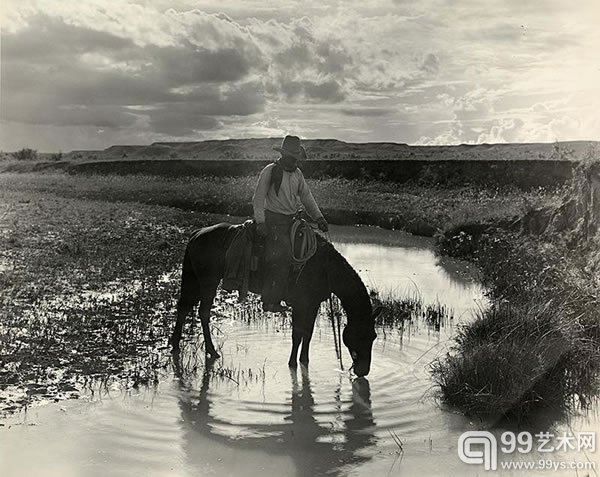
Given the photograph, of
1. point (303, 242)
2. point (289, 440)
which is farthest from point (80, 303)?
point (289, 440)

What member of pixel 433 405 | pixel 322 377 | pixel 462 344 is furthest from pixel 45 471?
pixel 462 344

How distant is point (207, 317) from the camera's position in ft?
31.3

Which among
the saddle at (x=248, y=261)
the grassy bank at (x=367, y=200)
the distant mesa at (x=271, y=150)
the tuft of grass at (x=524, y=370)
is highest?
the distant mesa at (x=271, y=150)

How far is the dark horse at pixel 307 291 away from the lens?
839 centimetres

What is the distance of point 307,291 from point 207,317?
Answer: 1732 millimetres

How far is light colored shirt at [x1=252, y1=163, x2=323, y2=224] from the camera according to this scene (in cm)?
862

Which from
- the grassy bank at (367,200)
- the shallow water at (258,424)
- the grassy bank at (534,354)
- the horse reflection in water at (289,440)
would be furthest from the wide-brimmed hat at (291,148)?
the grassy bank at (367,200)

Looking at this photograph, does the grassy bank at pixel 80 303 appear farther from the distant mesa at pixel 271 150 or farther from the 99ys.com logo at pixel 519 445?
the distant mesa at pixel 271 150

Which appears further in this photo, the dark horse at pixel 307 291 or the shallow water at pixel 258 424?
the dark horse at pixel 307 291

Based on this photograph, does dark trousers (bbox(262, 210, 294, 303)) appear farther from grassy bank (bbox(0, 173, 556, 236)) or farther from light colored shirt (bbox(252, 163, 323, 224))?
grassy bank (bbox(0, 173, 556, 236))

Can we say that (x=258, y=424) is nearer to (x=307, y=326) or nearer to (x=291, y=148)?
(x=307, y=326)

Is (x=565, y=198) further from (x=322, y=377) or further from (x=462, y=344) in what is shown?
(x=322, y=377)

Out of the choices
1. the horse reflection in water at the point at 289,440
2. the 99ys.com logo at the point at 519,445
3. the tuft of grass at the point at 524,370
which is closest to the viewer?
the horse reflection in water at the point at 289,440

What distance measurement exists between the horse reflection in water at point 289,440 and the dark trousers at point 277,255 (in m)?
1.40
